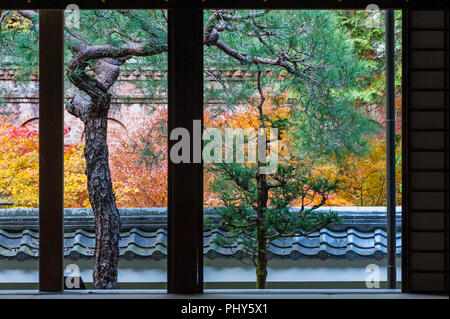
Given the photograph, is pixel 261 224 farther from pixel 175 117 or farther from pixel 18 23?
pixel 18 23

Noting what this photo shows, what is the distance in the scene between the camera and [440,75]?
14.6ft

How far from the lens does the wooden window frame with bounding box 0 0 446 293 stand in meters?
4.43

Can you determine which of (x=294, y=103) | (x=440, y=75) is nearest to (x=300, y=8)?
(x=294, y=103)

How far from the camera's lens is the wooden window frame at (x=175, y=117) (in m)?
4.43

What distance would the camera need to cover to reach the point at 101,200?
4531 millimetres

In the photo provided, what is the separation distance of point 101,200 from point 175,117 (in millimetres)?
962

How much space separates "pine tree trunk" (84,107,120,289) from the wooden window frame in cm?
25

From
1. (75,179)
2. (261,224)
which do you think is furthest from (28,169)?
(261,224)

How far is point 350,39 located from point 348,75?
31 centimetres

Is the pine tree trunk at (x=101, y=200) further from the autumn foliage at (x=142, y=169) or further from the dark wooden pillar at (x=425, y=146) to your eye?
the dark wooden pillar at (x=425, y=146)

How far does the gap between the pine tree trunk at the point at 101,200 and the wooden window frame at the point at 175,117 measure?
0.25 m
